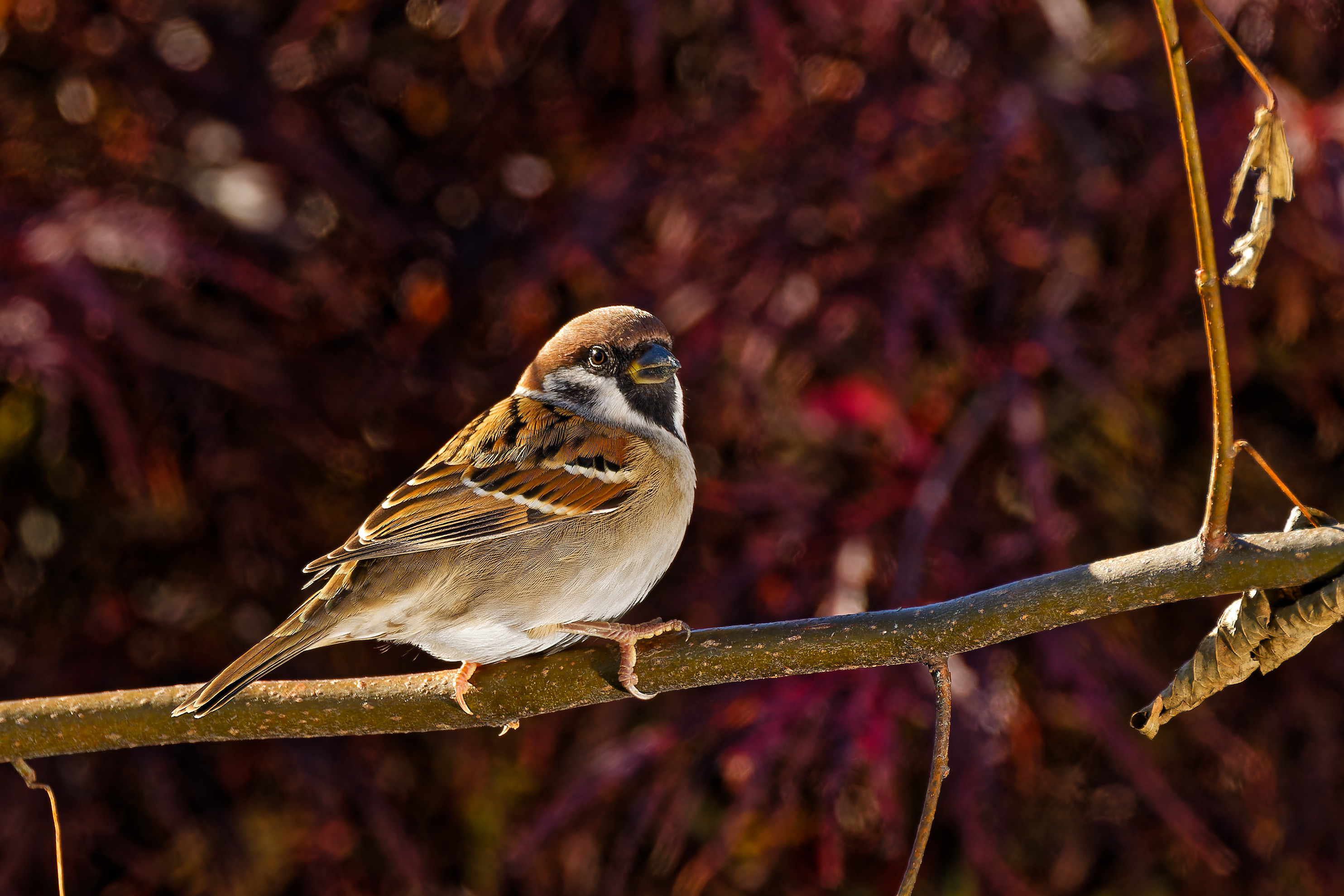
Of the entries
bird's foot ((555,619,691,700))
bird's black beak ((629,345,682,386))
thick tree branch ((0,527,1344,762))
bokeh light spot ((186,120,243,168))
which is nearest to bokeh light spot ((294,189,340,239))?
bokeh light spot ((186,120,243,168))

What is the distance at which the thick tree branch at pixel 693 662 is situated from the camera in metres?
1.13

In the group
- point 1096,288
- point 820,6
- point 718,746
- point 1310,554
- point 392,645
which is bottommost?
point 718,746

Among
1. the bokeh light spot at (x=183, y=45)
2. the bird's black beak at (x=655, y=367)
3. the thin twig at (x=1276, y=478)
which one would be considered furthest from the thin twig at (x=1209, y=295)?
the bokeh light spot at (x=183, y=45)

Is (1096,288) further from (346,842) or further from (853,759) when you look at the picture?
(346,842)

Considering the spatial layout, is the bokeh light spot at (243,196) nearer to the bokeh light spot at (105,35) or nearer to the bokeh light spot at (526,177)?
the bokeh light spot at (105,35)

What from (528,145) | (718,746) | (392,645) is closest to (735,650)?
(718,746)

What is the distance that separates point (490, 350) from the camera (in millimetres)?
2281

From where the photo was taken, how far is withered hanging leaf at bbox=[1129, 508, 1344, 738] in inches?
41.8

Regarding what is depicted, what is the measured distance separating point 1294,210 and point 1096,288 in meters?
0.32

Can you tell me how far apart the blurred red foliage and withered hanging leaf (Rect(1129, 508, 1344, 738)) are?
2.39 feet

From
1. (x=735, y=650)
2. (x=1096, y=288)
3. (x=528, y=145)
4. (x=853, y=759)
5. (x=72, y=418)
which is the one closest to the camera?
(x=735, y=650)

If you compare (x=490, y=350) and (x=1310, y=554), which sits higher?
(x=1310, y=554)

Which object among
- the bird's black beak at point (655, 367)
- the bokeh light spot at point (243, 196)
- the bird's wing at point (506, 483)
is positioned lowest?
the bird's wing at point (506, 483)

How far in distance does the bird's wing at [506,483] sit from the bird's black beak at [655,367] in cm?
17
